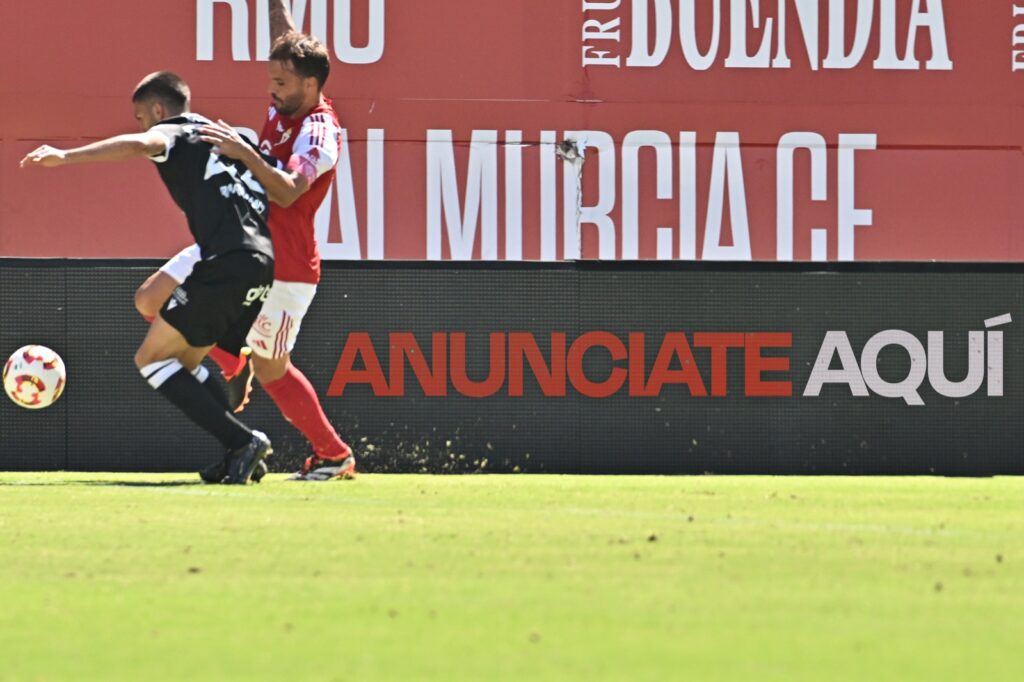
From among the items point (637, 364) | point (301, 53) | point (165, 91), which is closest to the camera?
point (165, 91)

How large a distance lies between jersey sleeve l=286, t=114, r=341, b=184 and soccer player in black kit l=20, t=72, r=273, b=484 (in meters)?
0.24

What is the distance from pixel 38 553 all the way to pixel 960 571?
2640 mm

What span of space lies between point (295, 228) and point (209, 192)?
0.61m

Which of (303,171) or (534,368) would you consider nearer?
(303,171)

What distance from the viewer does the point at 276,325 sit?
8633 mm

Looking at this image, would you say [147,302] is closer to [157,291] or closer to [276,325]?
[157,291]

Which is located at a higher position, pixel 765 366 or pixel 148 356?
pixel 148 356

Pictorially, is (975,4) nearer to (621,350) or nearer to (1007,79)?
(1007,79)

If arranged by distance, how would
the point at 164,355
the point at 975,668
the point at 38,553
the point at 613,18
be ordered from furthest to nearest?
the point at 613,18 → the point at 164,355 → the point at 38,553 → the point at 975,668

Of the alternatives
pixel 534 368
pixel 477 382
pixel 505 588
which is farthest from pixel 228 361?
pixel 505 588

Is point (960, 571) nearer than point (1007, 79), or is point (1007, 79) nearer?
point (960, 571)

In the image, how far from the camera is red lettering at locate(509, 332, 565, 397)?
1013 cm

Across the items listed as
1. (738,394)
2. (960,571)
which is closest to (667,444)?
(738,394)

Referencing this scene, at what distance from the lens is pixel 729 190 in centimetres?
1529
